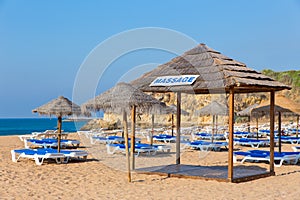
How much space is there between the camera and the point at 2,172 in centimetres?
862

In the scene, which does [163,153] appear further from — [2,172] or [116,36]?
[2,172]

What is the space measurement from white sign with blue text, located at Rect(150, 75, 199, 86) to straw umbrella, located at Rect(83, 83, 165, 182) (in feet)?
1.79

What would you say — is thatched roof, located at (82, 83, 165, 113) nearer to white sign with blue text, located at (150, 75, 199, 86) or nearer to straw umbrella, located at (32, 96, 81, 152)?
white sign with blue text, located at (150, 75, 199, 86)

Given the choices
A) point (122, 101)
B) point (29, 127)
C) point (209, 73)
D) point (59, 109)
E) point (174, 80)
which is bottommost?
point (29, 127)

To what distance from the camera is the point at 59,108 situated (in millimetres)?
11180

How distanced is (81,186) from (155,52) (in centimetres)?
453

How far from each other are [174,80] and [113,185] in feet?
8.17

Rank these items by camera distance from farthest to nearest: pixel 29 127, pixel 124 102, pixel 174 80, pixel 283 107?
1. pixel 29 127
2. pixel 283 107
3. pixel 174 80
4. pixel 124 102

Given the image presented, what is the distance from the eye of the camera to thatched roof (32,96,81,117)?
439 inches

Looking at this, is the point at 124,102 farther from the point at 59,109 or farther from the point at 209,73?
the point at 59,109

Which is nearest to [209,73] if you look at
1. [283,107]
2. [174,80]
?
[174,80]

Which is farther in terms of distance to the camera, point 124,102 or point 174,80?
point 174,80

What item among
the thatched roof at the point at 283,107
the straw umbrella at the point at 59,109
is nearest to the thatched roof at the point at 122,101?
the straw umbrella at the point at 59,109

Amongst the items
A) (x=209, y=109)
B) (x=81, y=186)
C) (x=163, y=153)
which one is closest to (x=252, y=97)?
(x=209, y=109)
